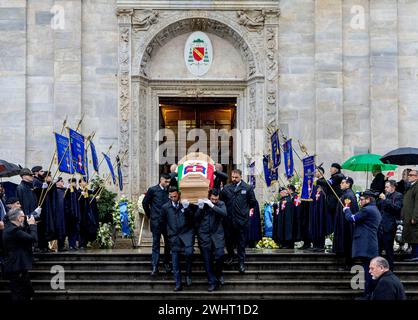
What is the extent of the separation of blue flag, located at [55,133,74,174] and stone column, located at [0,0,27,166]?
19.7ft

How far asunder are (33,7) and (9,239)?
11243mm

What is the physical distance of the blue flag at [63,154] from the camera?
2006 cm

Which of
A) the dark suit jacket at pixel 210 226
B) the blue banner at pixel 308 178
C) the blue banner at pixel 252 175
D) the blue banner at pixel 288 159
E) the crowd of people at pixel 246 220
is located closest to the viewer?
the crowd of people at pixel 246 220

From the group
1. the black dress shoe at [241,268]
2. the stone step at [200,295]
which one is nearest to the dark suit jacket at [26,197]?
the stone step at [200,295]

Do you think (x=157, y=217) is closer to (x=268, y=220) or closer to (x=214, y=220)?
(x=214, y=220)

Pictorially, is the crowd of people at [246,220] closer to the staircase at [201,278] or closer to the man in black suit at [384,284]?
the staircase at [201,278]

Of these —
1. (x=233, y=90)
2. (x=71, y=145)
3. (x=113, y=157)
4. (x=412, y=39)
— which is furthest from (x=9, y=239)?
(x=412, y=39)

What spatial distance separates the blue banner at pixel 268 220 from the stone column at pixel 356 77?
9.72ft

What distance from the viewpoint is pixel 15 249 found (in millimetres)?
17047

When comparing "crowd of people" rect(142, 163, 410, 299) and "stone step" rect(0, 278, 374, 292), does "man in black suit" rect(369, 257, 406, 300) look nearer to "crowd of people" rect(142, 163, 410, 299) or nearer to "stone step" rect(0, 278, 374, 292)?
"crowd of people" rect(142, 163, 410, 299)

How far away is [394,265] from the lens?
1909cm

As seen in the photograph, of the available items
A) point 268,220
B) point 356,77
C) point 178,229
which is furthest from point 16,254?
point 356,77

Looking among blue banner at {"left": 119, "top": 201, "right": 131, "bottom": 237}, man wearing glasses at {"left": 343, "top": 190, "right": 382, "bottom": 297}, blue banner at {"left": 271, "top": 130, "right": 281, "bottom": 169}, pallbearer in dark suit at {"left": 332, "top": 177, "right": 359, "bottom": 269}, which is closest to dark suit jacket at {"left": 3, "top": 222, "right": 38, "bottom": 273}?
man wearing glasses at {"left": 343, "top": 190, "right": 382, "bottom": 297}

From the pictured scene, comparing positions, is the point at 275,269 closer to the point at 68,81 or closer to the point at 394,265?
the point at 394,265
